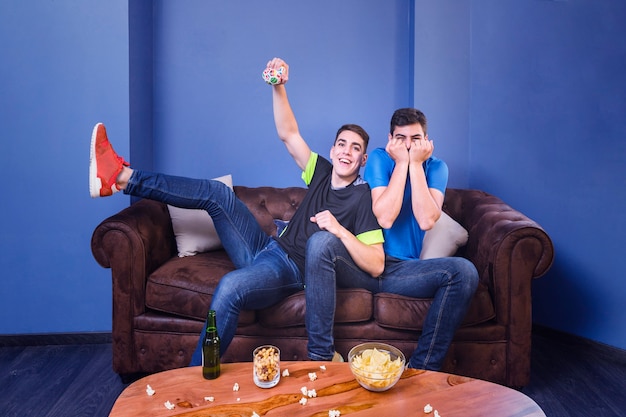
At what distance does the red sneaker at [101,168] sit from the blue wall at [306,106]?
65 cm

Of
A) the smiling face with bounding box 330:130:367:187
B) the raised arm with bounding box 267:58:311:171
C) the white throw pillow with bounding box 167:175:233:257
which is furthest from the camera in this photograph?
the white throw pillow with bounding box 167:175:233:257

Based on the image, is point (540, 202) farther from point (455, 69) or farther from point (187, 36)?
point (187, 36)

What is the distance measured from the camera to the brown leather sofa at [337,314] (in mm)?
2037

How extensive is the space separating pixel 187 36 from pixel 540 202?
2335 millimetres

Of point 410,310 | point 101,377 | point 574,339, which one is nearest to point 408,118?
point 410,310

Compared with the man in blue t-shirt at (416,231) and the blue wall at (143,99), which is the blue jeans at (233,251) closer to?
the man in blue t-shirt at (416,231)

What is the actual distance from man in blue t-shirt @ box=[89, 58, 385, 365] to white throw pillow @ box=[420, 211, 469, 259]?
1.28 feet

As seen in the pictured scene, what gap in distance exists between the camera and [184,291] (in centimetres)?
211

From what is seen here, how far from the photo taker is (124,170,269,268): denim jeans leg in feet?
6.79

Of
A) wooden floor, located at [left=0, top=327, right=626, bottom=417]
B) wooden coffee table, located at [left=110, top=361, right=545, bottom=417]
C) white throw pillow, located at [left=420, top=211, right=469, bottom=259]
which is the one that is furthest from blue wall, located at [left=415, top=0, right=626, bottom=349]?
wooden coffee table, located at [left=110, top=361, right=545, bottom=417]

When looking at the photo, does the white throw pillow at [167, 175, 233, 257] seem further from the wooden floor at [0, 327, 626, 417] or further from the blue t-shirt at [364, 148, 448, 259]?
the blue t-shirt at [364, 148, 448, 259]

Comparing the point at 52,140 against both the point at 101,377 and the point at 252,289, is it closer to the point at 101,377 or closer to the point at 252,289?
the point at 101,377

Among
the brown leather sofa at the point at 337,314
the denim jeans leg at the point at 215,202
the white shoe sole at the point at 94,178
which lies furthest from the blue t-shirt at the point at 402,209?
the white shoe sole at the point at 94,178

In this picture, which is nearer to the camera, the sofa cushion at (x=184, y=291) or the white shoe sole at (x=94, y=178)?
the white shoe sole at (x=94, y=178)
